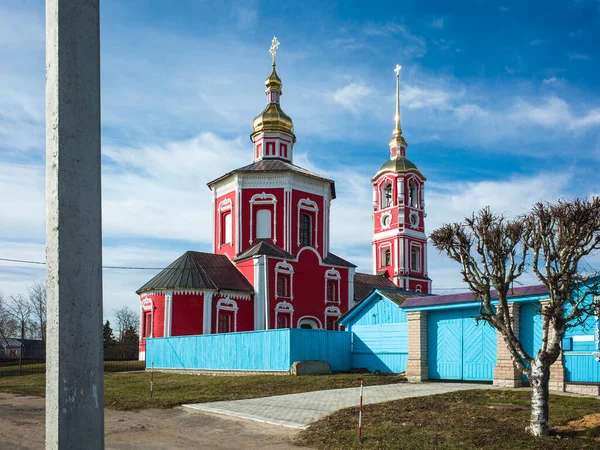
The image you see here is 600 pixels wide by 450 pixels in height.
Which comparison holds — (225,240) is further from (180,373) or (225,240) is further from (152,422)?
(152,422)

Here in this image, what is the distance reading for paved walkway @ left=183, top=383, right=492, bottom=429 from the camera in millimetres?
11547

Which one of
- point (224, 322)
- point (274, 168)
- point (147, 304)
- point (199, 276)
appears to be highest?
point (274, 168)

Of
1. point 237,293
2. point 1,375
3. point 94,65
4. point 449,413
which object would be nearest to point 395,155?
point 237,293

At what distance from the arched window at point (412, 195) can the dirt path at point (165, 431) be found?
130ft

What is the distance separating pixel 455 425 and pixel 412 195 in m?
41.9

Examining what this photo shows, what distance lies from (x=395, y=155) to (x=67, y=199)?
164ft

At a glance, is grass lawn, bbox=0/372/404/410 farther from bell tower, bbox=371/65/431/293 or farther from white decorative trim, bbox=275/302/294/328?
bell tower, bbox=371/65/431/293

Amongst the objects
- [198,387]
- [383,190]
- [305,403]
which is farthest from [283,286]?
[305,403]

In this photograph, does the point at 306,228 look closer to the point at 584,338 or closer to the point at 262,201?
the point at 262,201

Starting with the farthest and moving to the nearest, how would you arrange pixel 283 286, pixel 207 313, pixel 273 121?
pixel 273 121 → pixel 283 286 → pixel 207 313

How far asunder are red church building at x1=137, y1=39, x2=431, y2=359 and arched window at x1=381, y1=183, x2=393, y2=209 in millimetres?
11054

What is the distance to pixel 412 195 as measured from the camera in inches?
2004

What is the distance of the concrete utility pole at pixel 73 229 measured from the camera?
9.07 feet

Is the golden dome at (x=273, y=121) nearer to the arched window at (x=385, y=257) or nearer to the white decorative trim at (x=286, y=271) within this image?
the white decorative trim at (x=286, y=271)
